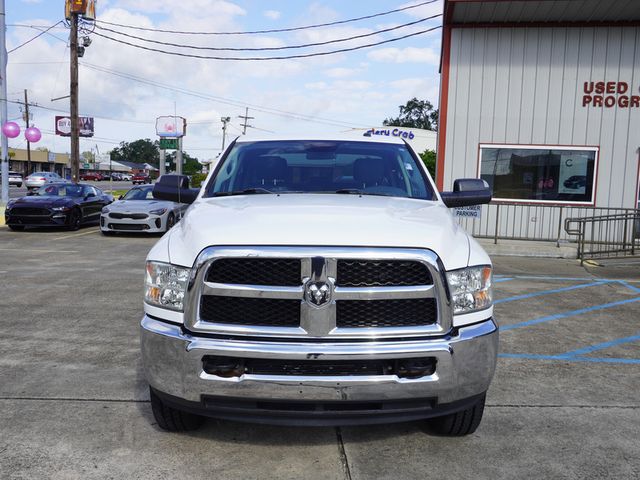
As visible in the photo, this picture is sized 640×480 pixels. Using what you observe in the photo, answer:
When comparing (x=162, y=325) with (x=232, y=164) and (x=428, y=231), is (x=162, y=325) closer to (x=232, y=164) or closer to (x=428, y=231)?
(x=428, y=231)

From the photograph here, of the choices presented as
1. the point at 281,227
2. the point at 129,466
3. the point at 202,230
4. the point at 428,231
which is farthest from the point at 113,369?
the point at 428,231

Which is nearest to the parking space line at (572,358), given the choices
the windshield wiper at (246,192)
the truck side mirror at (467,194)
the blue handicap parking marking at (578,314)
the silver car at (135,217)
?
the blue handicap parking marking at (578,314)

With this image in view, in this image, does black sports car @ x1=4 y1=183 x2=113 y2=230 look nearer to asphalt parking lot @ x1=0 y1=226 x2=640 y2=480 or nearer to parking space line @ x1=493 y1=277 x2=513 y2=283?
asphalt parking lot @ x1=0 y1=226 x2=640 y2=480

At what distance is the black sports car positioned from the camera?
15.8m

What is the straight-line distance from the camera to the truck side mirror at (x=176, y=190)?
4509 millimetres

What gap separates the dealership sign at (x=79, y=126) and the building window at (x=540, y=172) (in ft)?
151

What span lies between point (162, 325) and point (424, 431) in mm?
1690

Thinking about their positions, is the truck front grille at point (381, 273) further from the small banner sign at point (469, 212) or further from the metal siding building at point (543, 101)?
the metal siding building at point (543, 101)

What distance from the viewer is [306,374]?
9.43 ft

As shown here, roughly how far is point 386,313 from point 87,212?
52.4ft

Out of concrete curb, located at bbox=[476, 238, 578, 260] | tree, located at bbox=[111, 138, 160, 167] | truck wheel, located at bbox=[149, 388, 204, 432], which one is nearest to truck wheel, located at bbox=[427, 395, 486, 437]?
truck wheel, located at bbox=[149, 388, 204, 432]

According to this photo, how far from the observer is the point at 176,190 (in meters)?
4.56

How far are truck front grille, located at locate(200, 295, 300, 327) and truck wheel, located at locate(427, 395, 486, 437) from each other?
3.92ft

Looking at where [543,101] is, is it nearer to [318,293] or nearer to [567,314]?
[567,314]
